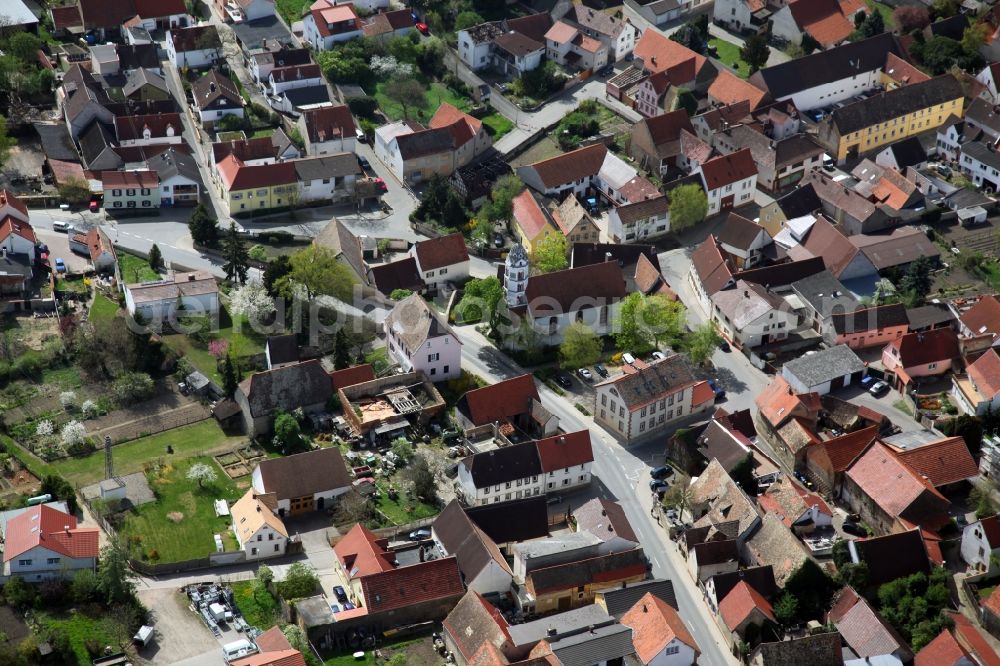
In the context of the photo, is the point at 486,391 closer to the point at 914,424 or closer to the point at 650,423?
the point at 650,423

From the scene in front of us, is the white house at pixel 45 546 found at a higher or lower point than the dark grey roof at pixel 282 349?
higher

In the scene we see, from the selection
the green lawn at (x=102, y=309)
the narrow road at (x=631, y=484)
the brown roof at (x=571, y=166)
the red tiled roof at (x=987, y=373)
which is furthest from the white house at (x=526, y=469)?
the brown roof at (x=571, y=166)

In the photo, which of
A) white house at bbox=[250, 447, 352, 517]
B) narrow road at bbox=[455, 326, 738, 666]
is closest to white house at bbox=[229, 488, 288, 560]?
white house at bbox=[250, 447, 352, 517]

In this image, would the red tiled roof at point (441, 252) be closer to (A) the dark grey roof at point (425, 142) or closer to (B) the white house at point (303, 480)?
(A) the dark grey roof at point (425, 142)

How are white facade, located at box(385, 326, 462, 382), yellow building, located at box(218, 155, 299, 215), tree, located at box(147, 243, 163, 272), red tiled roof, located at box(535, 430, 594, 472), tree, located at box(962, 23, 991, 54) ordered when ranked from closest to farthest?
red tiled roof, located at box(535, 430, 594, 472) < white facade, located at box(385, 326, 462, 382) < tree, located at box(147, 243, 163, 272) < yellow building, located at box(218, 155, 299, 215) < tree, located at box(962, 23, 991, 54)

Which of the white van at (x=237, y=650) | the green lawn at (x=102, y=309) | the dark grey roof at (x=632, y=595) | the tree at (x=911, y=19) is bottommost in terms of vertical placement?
the dark grey roof at (x=632, y=595)

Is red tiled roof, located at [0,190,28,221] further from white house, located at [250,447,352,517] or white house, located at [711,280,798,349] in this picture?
white house, located at [711,280,798,349]

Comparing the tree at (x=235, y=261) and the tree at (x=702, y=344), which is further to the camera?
the tree at (x=235, y=261)
